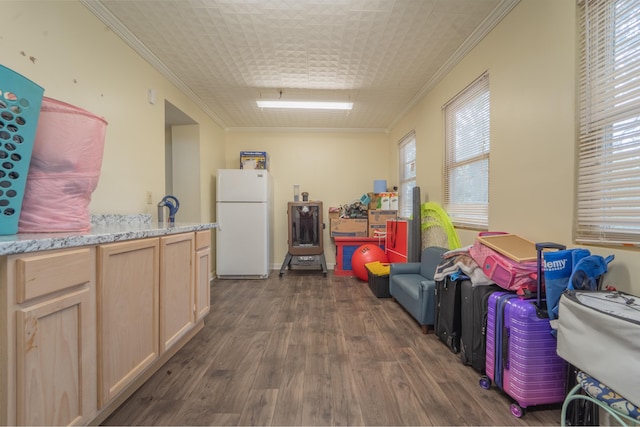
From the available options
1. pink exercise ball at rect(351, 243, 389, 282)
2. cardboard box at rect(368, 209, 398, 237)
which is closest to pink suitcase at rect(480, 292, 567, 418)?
pink exercise ball at rect(351, 243, 389, 282)

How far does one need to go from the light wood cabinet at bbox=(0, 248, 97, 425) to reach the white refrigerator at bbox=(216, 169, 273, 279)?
2.92 meters

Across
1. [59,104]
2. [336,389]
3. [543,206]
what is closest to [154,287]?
[59,104]

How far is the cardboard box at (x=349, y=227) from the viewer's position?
4.32m

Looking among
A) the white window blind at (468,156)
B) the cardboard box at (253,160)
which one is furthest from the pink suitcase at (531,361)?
the cardboard box at (253,160)

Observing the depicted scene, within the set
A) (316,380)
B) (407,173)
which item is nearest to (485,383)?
(316,380)

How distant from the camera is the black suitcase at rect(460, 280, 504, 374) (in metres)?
1.57

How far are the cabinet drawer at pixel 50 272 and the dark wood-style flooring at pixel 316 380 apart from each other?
2.77ft

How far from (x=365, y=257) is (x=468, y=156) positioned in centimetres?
194

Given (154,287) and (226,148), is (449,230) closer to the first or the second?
(154,287)

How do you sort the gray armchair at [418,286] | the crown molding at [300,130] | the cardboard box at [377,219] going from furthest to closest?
the crown molding at [300,130]
the cardboard box at [377,219]
the gray armchair at [418,286]

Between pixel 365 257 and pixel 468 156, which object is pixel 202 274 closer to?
pixel 365 257

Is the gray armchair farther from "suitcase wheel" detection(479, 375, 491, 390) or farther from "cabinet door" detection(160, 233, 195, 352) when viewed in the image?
"cabinet door" detection(160, 233, 195, 352)

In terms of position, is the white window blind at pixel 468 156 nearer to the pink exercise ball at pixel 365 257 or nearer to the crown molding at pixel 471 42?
the crown molding at pixel 471 42

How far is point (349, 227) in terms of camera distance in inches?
171
